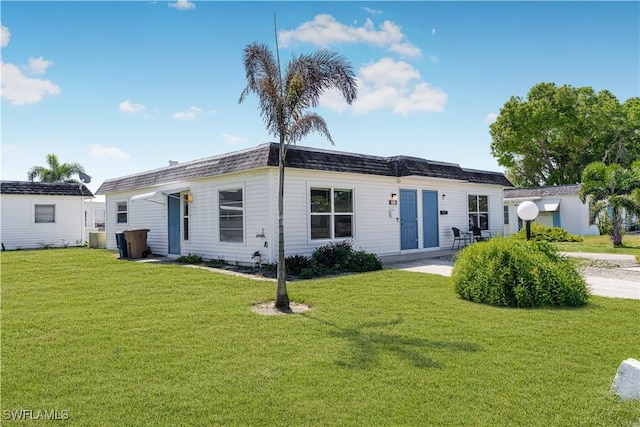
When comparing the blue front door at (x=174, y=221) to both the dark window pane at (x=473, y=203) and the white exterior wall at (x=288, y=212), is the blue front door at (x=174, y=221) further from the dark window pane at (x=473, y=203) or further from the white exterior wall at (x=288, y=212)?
the dark window pane at (x=473, y=203)

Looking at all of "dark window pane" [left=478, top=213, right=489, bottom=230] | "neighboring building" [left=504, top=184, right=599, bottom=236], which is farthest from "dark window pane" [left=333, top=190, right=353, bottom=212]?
"neighboring building" [left=504, top=184, right=599, bottom=236]

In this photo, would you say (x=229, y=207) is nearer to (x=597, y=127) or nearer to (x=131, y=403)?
(x=131, y=403)

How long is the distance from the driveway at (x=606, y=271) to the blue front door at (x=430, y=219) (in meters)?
2.35

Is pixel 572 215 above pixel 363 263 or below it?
above

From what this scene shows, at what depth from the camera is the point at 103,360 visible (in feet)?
12.8

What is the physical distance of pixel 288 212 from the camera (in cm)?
1055

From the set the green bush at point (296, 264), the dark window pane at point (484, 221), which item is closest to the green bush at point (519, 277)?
the green bush at point (296, 264)

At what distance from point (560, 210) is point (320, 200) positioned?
17965 millimetres

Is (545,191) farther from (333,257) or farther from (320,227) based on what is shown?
(333,257)

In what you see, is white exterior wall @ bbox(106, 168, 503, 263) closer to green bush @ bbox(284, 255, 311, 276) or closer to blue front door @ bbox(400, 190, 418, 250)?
blue front door @ bbox(400, 190, 418, 250)

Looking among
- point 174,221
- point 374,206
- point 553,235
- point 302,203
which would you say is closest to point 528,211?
point 374,206

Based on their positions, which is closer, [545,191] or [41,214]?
[41,214]

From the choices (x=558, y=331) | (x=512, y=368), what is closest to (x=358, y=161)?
(x=558, y=331)

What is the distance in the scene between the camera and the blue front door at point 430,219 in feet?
46.4
